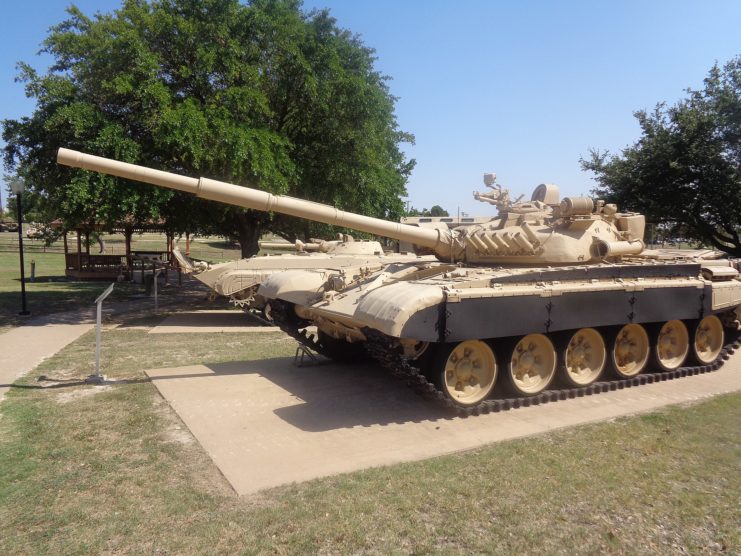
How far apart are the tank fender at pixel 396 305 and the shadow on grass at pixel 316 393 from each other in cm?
131

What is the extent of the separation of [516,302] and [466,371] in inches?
42.2

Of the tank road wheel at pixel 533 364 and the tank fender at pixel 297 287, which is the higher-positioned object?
the tank fender at pixel 297 287

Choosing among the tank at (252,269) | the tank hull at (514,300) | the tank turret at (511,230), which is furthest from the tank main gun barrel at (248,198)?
the tank at (252,269)

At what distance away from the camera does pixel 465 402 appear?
7.05m

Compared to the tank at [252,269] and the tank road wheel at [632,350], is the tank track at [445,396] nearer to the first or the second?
the tank road wheel at [632,350]

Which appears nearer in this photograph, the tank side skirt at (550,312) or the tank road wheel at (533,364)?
the tank side skirt at (550,312)

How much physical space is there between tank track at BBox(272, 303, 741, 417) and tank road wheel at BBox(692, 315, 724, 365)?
0.23m

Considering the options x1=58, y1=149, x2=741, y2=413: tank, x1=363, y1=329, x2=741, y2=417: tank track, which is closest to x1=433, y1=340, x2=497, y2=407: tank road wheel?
x1=58, y1=149, x2=741, y2=413: tank

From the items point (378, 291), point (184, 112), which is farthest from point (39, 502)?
point (184, 112)

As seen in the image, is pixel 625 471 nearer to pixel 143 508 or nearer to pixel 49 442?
pixel 143 508

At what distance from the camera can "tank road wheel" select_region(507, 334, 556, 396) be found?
7637 millimetres

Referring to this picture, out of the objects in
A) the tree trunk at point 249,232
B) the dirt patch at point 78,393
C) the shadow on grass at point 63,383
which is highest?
the tree trunk at point 249,232

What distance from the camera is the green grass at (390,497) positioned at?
4.21 meters

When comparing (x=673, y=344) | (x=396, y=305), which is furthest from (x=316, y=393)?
(x=673, y=344)
